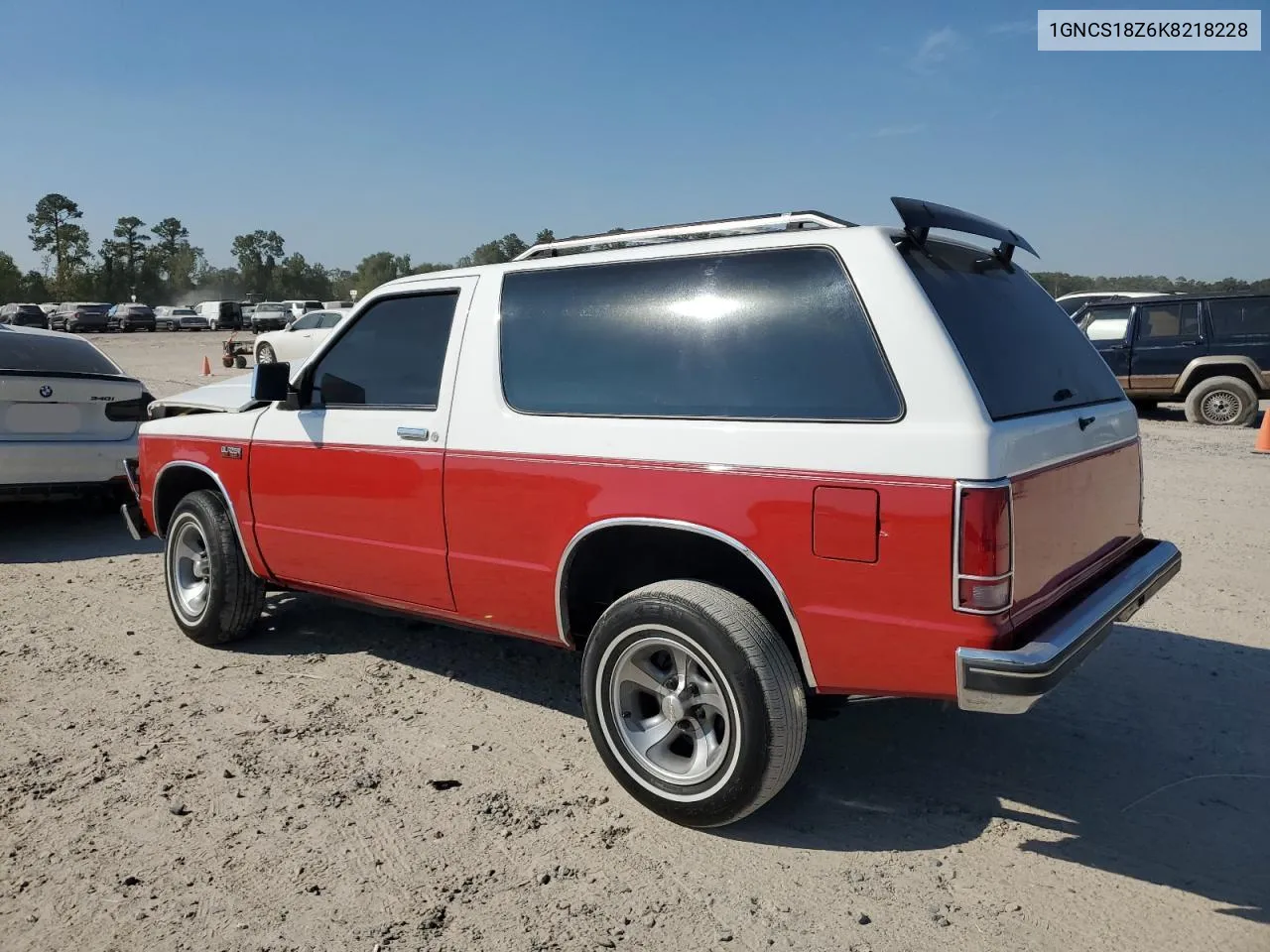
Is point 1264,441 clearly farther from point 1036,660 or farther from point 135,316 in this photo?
point 135,316

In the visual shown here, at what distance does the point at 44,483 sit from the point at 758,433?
6150 millimetres

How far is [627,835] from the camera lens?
122 inches

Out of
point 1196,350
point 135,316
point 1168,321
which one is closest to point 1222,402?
point 1196,350

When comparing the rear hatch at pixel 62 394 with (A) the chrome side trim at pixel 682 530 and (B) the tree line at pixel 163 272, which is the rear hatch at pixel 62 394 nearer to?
(A) the chrome side trim at pixel 682 530

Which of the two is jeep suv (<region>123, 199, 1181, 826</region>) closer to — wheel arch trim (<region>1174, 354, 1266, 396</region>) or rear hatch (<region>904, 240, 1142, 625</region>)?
rear hatch (<region>904, 240, 1142, 625</region>)

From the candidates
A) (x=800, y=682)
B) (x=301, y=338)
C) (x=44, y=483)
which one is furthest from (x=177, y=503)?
(x=301, y=338)

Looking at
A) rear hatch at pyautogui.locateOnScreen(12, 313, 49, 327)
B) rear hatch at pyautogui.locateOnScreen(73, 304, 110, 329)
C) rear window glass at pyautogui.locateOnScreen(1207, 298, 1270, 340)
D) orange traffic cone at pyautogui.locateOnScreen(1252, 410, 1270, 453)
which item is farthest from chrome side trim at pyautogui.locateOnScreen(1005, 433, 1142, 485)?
rear hatch at pyautogui.locateOnScreen(73, 304, 110, 329)

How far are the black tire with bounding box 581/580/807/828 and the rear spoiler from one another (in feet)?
4.35

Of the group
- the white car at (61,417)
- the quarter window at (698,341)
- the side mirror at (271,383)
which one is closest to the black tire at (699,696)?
the quarter window at (698,341)

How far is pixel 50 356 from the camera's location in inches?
293

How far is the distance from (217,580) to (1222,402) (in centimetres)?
1370

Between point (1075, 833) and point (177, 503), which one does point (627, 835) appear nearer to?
point (1075, 833)

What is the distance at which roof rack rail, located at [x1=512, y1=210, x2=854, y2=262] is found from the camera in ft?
10.8

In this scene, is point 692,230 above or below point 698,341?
above
